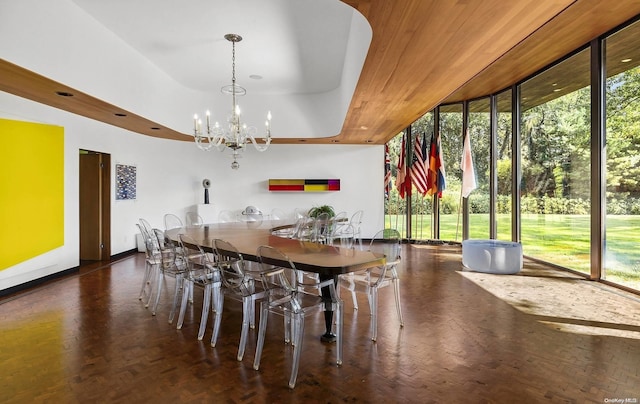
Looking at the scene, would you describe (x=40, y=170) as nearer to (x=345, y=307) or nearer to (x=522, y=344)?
(x=345, y=307)

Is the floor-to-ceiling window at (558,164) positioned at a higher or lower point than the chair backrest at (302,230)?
higher

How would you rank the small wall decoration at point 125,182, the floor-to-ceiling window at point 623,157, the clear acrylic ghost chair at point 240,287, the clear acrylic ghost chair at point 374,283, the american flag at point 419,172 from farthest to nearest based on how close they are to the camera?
the american flag at point 419,172 → the small wall decoration at point 125,182 → the floor-to-ceiling window at point 623,157 → the clear acrylic ghost chair at point 374,283 → the clear acrylic ghost chair at point 240,287

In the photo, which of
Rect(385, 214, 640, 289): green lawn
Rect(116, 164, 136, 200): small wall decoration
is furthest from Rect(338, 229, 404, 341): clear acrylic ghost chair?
Rect(116, 164, 136, 200): small wall decoration

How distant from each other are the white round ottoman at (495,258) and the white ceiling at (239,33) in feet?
13.3

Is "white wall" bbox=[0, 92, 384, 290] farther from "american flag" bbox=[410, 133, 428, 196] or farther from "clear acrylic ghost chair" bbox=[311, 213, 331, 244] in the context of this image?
"clear acrylic ghost chair" bbox=[311, 213, 331, 244]

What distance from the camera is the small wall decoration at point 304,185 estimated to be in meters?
9.27

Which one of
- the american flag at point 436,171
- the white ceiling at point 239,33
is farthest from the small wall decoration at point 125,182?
the american flag at point 436,171

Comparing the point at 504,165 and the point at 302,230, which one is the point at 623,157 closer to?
the point at 504,165

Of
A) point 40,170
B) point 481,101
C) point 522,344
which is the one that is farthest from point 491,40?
point 40,170

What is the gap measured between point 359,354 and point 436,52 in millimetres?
2904

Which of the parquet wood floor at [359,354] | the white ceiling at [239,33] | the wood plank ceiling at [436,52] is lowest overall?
the parquet wood floor at [359,354]

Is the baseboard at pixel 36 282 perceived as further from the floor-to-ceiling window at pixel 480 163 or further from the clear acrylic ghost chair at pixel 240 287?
the floor-to-ceiling window at pixel 480 163

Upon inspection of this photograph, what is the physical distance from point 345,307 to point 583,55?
543cm

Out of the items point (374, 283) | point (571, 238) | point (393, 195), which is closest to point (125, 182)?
point (374, 283)
